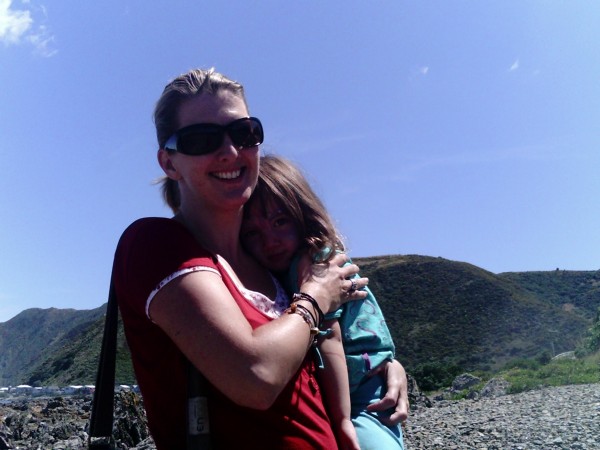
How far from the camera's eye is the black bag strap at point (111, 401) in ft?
5.49

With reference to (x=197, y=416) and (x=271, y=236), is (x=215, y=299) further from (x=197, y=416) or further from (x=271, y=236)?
(x=271, y=236)

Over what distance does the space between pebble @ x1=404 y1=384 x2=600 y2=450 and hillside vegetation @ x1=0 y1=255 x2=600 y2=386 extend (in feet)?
71.7

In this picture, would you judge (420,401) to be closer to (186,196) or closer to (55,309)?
(186,196)

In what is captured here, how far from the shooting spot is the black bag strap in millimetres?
1675

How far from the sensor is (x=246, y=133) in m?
2.14

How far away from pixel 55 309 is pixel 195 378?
16664cm

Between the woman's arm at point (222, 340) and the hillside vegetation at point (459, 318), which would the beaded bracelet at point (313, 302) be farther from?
the hillside vegetation at point (459, 318)

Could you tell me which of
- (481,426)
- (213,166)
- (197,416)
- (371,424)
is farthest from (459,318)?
(197,416)

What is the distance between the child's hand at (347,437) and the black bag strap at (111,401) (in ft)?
1.82

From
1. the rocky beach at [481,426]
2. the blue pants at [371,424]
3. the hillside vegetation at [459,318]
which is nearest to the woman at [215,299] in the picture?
the blue pants at [371,424]

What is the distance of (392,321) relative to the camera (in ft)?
203

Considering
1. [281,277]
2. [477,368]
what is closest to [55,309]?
[477,368]

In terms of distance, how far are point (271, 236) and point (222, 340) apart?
0.87m

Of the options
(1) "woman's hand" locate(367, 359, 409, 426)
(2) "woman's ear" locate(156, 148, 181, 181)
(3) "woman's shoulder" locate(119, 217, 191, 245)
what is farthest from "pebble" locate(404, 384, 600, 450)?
(3) "woman's shoulder" locate(119, 217, 191, 245)
